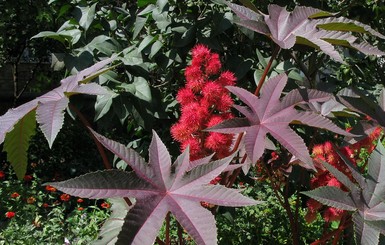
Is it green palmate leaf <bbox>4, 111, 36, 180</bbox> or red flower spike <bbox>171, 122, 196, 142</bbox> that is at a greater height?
red flower spike <bbox>171, 122, 196, 142</bbox>

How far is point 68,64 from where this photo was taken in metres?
2.32

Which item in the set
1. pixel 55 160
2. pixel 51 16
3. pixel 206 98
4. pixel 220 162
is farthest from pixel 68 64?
pixel 55 160

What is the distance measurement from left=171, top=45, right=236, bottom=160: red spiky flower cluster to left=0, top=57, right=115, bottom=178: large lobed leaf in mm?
236

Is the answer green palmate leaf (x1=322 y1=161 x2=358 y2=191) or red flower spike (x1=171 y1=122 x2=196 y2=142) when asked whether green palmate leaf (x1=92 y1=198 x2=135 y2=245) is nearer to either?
red flower spike (x1=171 y1=122 x2=196 y2=142)

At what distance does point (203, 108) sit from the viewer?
1.47 metres

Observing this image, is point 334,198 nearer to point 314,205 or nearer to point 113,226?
point 314,205

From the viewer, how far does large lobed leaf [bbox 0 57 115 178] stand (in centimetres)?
128

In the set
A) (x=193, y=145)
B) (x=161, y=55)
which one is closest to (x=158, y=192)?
(x=193, y=145)

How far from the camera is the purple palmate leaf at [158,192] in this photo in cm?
101

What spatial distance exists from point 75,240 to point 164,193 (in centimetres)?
227

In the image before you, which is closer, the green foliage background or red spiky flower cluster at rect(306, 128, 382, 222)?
red spiky flower cluster at rect(306, 128, 382, 222)

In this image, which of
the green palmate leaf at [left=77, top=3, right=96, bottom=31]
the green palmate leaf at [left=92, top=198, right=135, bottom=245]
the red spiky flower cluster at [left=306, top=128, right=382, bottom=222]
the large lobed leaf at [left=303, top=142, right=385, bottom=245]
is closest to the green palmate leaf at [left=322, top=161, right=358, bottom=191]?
the large lobed leaf at [left=303, top=142, right=385, bottom=245]

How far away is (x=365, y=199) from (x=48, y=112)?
0.82 m

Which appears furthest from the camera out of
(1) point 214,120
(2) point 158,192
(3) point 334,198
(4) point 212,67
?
(4) point 212,67
